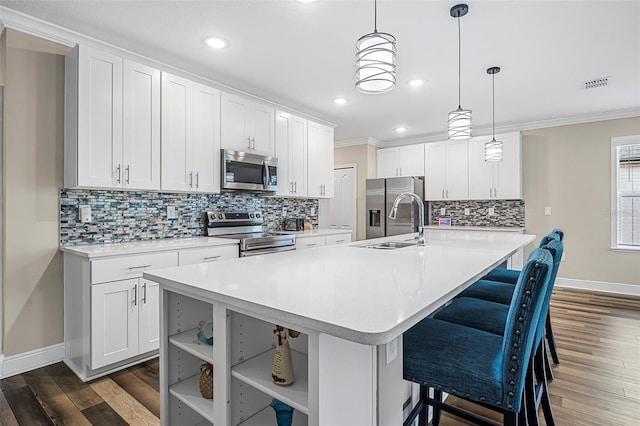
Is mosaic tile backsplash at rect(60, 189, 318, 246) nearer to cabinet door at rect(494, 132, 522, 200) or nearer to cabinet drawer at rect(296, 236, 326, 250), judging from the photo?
cabinet drawer at rect(296, 236, 326, 250)

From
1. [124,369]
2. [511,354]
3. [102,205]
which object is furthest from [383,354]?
[102,205]

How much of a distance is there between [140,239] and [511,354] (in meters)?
2.96

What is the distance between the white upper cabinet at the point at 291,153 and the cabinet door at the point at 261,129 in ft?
0.38

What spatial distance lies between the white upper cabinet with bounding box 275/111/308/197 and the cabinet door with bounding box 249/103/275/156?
11 centimetres

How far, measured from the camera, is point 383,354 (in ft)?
3.09

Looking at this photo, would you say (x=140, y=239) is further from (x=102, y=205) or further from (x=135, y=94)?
(x=135, y=94)

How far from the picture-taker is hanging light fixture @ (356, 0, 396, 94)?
5.31 feet

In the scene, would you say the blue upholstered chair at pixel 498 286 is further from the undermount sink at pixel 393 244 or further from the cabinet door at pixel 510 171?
the cabinet door at pixel 510 171

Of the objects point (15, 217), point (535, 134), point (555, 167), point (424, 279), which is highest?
point (535, 134)

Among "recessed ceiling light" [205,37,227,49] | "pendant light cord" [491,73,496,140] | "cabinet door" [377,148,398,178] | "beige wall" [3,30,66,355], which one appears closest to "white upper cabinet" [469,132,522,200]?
"pendant light cord" [491,73,496,140]

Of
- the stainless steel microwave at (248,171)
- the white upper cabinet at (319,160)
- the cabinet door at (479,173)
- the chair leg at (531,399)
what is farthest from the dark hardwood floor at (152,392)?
the white upper cabinet at (319,160)

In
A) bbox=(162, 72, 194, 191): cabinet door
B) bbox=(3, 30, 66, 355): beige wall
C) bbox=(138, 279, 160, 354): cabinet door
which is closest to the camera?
bbox=(3, 30, 66, 355): beige wall

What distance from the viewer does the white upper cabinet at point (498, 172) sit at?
502 centimetres

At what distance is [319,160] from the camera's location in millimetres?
4645
